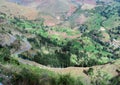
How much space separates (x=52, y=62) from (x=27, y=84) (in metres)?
116

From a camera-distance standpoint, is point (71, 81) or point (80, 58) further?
point (80, 58)

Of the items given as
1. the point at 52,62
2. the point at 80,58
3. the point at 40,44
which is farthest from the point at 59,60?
the point at 40,44

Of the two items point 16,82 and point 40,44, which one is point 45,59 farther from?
point 16,82

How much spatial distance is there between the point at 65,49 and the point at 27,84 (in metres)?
168

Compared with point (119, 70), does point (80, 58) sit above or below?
below

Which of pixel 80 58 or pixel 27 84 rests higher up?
pixel 27 84

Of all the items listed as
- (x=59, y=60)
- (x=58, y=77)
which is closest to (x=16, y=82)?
(x=58, y=77)

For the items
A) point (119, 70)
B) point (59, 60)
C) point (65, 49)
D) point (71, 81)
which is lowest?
point (65, 49)

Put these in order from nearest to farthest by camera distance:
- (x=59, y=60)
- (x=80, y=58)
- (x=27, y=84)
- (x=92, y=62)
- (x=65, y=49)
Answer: (x=27, y=84)
(x=59, y=60)
(x=92, y=62)
(x=80, y=58)
(x=65, y=49)

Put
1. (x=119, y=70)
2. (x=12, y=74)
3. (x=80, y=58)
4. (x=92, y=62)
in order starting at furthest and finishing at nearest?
(x=80, y=58) → (x=92, y=62) → (x=119, y=70) → (x=12, y=74)

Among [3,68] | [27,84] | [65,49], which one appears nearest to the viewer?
[27,84]

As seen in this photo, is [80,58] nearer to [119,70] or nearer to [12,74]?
[119,70]

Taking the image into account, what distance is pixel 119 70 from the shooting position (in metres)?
112

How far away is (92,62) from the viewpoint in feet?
506
